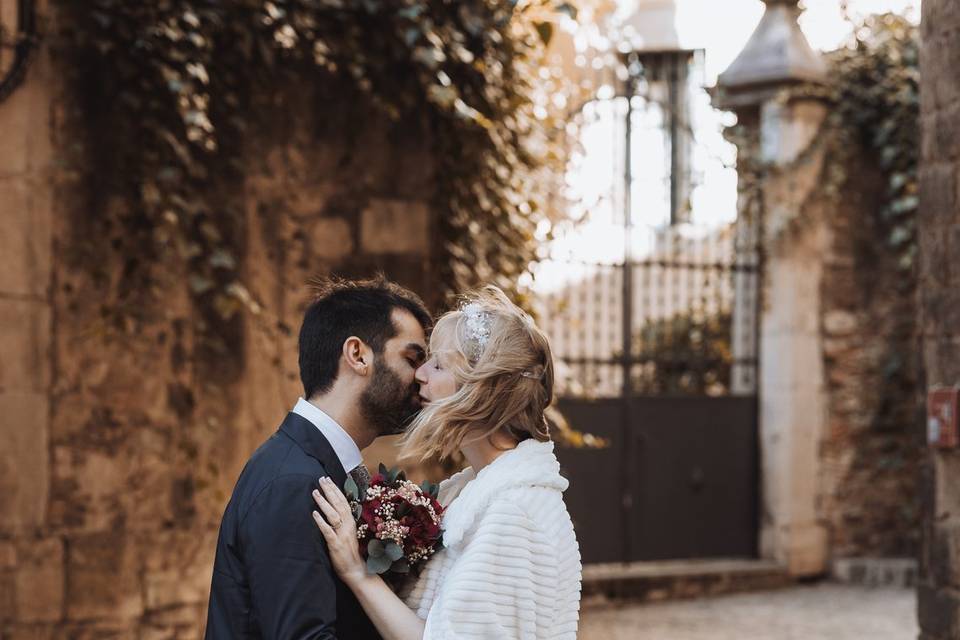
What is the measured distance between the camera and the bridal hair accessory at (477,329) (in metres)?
2.41

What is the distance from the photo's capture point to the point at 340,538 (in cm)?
229

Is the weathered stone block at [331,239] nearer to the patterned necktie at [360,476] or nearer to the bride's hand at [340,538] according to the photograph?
the patterned necktie at [360,476]

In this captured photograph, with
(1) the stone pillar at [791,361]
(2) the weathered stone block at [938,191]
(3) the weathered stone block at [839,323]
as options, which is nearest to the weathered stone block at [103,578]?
(2) the weathered stone block at [938,191]

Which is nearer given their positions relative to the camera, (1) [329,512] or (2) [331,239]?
(1) [329,512]

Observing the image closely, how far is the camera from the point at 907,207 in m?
9.07

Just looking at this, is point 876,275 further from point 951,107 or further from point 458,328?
point 458,328

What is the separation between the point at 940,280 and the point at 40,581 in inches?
143

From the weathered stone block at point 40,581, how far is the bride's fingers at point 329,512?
2397 millimetres

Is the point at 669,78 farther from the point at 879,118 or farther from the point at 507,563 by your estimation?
the point at 507,563

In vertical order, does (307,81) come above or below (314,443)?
above

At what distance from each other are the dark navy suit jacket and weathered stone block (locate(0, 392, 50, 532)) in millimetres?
2194

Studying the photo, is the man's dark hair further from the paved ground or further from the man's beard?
the paved ground

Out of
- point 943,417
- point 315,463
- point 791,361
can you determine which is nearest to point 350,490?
point 315,463

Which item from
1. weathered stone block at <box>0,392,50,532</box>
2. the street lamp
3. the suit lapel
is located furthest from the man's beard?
the street lamp
